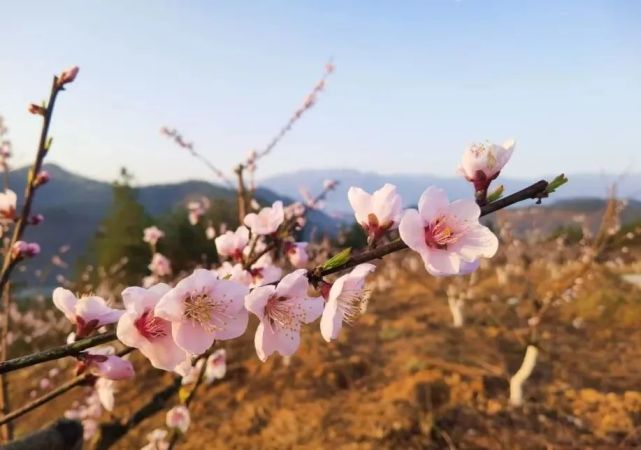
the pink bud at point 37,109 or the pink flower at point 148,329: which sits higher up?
the pink bud at point 37,109

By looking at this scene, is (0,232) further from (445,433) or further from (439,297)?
(439,297)

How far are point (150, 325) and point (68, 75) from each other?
929 millimetres

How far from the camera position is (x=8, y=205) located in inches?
71.6

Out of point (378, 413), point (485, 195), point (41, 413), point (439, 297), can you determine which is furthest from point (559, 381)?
point (41, 413)

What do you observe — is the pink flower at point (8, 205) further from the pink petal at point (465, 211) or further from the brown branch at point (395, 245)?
the pink petal at point (465, 211)

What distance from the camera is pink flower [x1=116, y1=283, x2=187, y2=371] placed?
0.93 meters

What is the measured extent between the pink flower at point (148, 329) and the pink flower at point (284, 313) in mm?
163

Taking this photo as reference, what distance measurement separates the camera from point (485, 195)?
1.04 m

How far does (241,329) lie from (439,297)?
7866mm

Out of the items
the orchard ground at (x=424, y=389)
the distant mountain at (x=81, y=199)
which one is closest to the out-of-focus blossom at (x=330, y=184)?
the orchard ground at (x=424, y=389)

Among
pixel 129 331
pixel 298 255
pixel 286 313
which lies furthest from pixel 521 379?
pixel 129 331

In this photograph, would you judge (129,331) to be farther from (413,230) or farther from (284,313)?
(413,230)

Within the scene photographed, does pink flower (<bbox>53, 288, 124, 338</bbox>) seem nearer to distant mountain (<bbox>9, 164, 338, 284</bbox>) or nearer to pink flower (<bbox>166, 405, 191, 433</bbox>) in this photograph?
pink flower (<bbox>166, 405, 191, 433</bbox>)

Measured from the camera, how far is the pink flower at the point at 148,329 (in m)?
0.93
